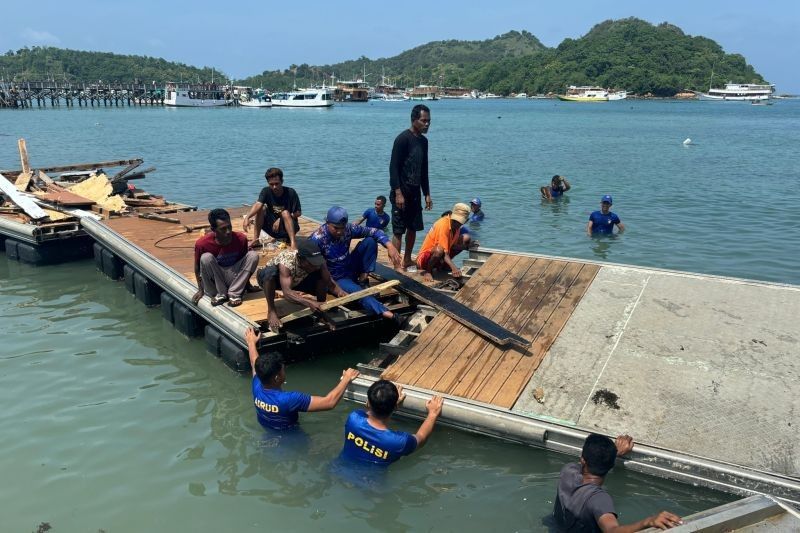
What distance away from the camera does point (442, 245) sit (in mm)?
8875

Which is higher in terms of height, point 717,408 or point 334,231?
point 334,231

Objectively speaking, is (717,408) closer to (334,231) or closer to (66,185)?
(334,231)

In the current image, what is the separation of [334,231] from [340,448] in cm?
261

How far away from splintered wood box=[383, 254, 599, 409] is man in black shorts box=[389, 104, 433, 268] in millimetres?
1315

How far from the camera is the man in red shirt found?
25.0ft

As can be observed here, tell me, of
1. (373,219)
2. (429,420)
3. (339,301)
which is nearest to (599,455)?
(429,420)

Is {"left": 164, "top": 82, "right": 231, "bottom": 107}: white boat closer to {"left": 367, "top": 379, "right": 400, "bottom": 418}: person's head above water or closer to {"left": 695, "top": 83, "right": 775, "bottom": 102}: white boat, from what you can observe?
{"left": 367, "top": 379, "right": 400, "bottom": 418}: person's head above water

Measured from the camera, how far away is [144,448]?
6148mm

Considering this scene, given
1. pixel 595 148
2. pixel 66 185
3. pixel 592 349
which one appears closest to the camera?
pixel 592 349

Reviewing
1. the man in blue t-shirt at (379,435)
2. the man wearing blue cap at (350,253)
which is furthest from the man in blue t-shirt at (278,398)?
the man wearing blue cap at (350,253)

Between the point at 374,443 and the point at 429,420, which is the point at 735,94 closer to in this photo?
the point at 429,420

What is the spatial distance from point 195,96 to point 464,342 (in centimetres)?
11434

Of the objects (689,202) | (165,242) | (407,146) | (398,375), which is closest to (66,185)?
(165,242)

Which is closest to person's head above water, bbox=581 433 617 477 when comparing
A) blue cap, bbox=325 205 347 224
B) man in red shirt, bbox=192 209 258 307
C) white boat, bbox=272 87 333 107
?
blue cap, bbox=325 205 347 224
